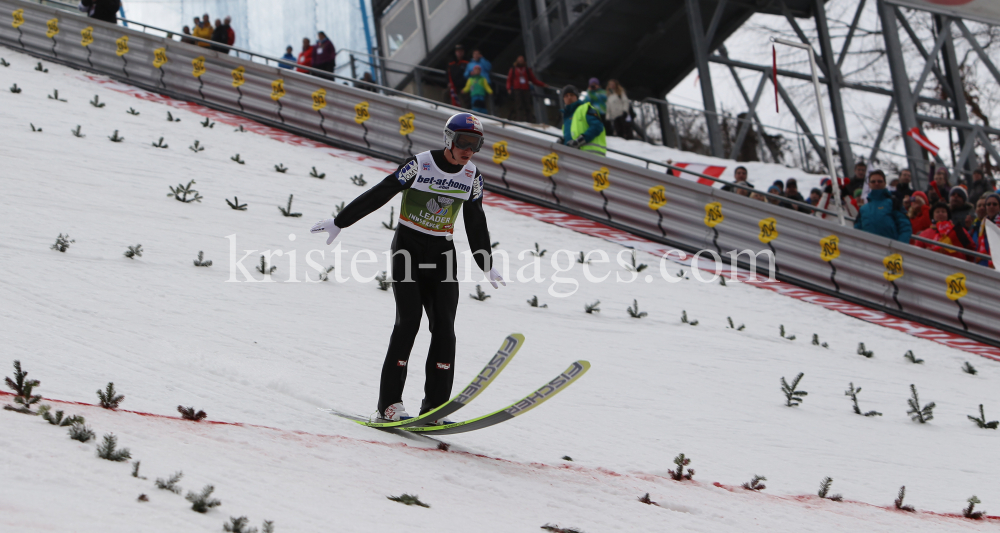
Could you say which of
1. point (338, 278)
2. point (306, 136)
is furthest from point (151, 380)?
point (306, 136)

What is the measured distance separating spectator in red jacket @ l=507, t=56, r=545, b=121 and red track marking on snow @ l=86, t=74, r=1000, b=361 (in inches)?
262

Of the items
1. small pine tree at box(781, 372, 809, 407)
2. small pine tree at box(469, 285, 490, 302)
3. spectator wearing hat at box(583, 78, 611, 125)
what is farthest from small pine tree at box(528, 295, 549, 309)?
spectator wearing hat at box(583, 78, 611, 125)

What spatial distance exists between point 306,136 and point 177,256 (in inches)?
336

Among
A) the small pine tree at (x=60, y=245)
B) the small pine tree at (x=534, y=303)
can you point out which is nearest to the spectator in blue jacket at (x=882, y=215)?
the small pine tree at (x=534, y=303)

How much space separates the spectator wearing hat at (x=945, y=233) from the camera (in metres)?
12.1

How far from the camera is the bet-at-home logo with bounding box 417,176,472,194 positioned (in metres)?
5.66

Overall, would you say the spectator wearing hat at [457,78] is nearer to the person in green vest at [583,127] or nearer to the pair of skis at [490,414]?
the person in green vest at [583,127]

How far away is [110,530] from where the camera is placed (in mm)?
3086

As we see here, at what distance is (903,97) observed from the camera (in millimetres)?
19250

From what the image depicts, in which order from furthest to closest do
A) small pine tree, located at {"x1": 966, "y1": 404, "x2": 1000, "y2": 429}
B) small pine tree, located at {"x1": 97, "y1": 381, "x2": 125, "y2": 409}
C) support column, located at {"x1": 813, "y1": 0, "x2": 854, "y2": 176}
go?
support column, located at {"x1": 813, "y1": 0, "x2": 854, "y2": 176}, small pine tree, located at {"x1": 966, "y1": 404, "x2": 1000, "y2": 429}, small pine tree, located at {"x1": 97, "y1": 381, "x2": 125, "y2": 409}

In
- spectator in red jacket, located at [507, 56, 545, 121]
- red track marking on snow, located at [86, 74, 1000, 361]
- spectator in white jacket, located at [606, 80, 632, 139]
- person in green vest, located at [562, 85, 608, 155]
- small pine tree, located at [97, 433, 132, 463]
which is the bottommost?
small pine tree, located at [97, 433, 132, 463]

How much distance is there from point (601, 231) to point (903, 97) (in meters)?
9.65

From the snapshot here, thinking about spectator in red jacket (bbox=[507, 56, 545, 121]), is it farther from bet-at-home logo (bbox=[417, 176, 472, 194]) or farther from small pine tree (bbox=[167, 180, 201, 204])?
bet-at-home logo (bbox=[417, 176, 472, 194])

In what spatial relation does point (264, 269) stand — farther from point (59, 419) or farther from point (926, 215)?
point (926, 215)
